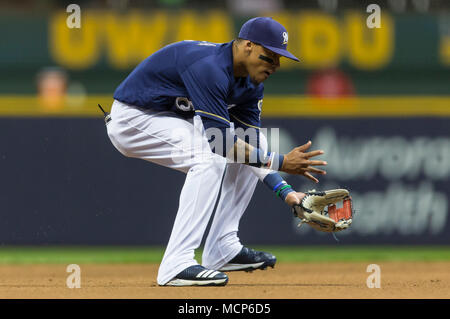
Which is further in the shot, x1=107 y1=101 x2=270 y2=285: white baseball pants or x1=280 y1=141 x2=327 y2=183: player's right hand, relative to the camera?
x1=107 y1=101 x2=270 y2=285: white baseball pants

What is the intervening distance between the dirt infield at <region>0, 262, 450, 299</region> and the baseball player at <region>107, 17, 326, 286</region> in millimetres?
320

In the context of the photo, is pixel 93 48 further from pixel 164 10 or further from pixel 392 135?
pixel 392 135

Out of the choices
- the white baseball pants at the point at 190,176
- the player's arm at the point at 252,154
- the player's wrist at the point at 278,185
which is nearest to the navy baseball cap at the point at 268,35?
the player's arm at the point at 252,154

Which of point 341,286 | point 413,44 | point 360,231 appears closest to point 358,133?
point 360,231

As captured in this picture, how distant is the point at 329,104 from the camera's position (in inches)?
395

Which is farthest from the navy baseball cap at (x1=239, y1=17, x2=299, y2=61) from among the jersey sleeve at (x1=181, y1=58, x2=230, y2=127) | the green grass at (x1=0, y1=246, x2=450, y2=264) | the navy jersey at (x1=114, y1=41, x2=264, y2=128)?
the green grass at (x1=0, y1=246, x2=450, y2=264)

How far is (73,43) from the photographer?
14.4m

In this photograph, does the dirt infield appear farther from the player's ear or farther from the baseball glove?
the player's ear

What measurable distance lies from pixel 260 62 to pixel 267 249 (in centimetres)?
427

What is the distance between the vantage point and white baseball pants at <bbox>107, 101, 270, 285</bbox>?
17.2ft

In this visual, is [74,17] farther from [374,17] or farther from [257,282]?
[257,282]

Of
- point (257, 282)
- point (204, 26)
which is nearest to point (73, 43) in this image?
point (204, 26)

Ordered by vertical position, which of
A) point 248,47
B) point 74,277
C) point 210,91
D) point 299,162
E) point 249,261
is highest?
point 248,47

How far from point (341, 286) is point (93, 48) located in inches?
379
